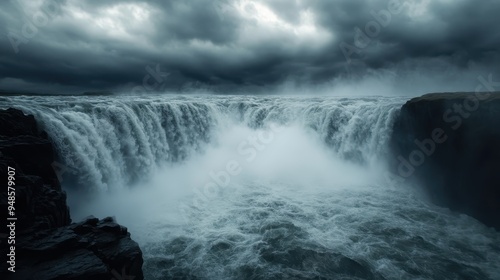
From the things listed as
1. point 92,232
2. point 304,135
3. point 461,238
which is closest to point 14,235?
point 92,232

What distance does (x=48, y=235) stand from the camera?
23.1ft

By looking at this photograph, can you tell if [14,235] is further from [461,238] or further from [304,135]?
[304,135]

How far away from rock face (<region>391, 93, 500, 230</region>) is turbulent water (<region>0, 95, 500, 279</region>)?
3.45 ft

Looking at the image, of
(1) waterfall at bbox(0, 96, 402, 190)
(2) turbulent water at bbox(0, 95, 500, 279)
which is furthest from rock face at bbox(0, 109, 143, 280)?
(1) waterfall at bbox(0, 96, 402, 190)

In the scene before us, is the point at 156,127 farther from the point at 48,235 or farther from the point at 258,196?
the point at 48,235

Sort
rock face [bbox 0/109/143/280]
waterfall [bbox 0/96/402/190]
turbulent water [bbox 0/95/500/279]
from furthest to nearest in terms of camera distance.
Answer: waterfall [bbox 0/96/402/190]
turbulent water [bbox 0/95/500/279]
rock face [bbox 0/109/143/280]

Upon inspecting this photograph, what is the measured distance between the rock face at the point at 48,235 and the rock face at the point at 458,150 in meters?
16.0

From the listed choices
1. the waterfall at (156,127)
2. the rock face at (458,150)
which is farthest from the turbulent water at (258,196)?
the rock face at (458,150)

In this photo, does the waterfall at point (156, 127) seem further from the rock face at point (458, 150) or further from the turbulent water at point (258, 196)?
the rock face at point (458, 150)

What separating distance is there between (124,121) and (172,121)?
560 centimetres

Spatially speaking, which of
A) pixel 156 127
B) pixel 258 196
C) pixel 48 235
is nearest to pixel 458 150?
pixel 258 196

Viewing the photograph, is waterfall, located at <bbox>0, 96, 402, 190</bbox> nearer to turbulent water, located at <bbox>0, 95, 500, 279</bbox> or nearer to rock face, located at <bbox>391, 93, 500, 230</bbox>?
turbulent water, located at <bbox>0, 95, 500, 279</bbox>

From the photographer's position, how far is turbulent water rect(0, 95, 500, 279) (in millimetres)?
10125

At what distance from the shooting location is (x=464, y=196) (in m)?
14.0
